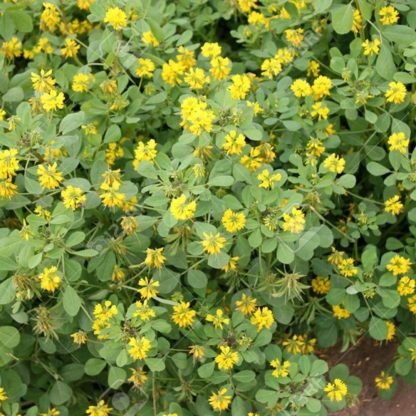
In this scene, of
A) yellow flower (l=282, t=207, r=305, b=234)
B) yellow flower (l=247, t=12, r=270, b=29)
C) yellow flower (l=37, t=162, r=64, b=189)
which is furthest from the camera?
yellow flower (l=247, t=12, r=270, b=29)

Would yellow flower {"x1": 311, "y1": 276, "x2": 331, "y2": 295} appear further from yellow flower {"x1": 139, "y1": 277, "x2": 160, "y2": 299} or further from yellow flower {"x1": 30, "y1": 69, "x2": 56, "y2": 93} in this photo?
yellow flower {"x1": 30, "y1": 69, "x2": 56, "y2": 93}

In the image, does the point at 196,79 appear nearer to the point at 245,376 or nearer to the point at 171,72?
the point at 171,72

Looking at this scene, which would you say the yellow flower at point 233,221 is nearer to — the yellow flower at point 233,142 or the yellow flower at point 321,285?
the yellow flower at point 233,142

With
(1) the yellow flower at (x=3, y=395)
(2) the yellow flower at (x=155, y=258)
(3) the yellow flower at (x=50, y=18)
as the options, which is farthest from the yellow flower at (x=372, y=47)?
(1) the yellow flower at (x=3, y=395)

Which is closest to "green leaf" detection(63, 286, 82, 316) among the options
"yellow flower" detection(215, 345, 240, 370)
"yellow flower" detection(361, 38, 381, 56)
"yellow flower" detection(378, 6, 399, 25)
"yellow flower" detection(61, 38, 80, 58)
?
"yellow flower" detection(215, 345, 240, 370)

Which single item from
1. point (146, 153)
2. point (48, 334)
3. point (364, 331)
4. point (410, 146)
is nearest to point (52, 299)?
point (48, 334)

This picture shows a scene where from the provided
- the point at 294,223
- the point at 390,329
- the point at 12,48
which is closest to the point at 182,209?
the point at 294,223
